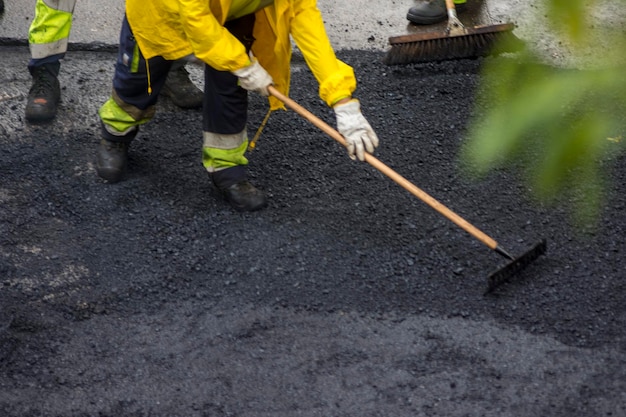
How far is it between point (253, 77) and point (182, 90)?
125 centimetres

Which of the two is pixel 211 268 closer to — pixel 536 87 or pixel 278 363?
pixel 278 363

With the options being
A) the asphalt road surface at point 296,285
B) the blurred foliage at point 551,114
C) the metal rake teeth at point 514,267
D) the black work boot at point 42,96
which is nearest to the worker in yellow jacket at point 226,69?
the asphalt road surface at point 296,285

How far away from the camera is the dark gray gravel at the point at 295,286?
258 cm

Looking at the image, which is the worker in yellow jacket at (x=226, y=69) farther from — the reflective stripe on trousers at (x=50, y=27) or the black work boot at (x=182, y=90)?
the reflective stripe on trousers at (x=50, y=27)

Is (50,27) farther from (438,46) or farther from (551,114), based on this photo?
(551,114)

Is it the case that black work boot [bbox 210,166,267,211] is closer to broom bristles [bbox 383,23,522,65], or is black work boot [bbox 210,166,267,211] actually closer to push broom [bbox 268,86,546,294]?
push broom [bbox 268,86,546,294]

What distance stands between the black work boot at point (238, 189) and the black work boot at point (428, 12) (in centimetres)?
186

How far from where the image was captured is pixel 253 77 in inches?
112

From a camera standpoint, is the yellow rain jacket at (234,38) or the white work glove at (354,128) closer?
the yellow rain jacket at (234,38)

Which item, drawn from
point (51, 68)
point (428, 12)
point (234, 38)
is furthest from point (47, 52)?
point (428, 12)

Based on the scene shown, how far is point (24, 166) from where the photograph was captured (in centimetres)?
365

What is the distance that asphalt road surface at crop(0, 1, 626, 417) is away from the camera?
101 inches

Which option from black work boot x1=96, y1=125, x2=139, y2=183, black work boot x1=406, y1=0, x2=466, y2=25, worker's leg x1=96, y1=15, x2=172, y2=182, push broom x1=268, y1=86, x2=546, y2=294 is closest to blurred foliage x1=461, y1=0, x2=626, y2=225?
push broom x1=268, y1=86, x2=546, y2=294

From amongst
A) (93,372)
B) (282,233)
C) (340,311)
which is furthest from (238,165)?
(93,372)
